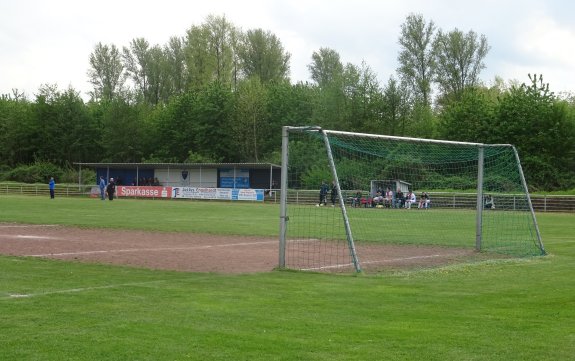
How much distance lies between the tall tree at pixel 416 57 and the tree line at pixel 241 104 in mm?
Answer: 111

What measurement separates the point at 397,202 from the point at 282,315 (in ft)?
65.2

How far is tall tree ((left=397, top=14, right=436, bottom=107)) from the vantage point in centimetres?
7862

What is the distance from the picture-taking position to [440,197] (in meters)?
32.3

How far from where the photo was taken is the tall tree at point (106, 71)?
97062mm

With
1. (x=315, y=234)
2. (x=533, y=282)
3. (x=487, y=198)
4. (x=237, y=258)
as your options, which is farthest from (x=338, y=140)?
(x=487, y=198)

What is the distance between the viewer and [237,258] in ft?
53.5

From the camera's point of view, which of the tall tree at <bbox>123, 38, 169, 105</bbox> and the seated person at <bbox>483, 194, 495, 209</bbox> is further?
the tall tree at <bbox>123, 38, 169, 105</bbox>

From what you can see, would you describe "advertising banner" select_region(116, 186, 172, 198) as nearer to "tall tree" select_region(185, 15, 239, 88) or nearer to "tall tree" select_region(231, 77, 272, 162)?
"tall tree" select_region(231, 77, 272, 162)

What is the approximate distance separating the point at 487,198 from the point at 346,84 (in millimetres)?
43004

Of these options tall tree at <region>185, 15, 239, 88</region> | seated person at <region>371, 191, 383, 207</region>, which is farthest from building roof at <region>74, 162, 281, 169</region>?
seated person at <region>371, 191, 383, 207</region>

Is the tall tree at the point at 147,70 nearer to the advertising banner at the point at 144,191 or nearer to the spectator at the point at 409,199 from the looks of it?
the advertising banner at the point at 144,191

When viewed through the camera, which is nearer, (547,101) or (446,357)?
(446,357)

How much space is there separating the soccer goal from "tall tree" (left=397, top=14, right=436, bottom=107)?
153 ft

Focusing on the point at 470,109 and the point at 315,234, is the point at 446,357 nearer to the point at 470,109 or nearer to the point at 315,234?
the point at 315,234
